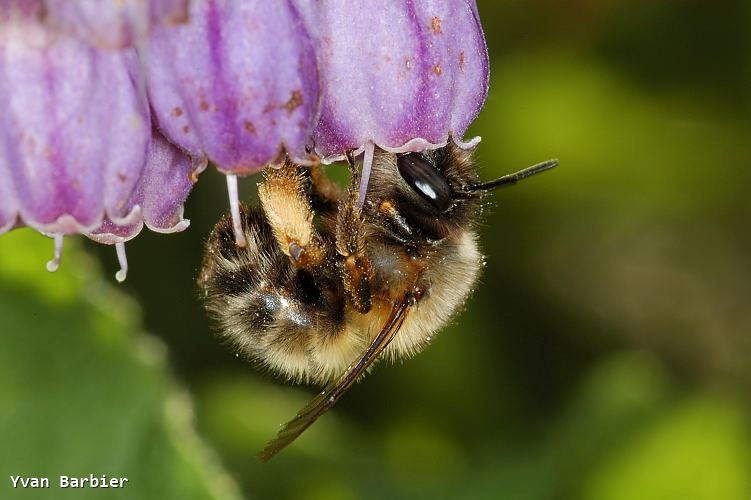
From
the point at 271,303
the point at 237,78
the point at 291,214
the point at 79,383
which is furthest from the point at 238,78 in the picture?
the point at 79,383

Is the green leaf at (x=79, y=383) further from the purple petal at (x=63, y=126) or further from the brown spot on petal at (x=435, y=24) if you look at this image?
the brown spot on petal at (x=435, y=24)

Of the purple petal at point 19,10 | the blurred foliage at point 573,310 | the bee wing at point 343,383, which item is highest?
the purple petal at point 19,10

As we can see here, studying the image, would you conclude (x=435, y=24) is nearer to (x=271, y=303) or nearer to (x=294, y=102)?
(x=294, y=102)

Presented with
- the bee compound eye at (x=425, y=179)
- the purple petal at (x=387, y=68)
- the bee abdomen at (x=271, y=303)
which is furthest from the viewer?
the bee abdomen at (x=271, y=303)

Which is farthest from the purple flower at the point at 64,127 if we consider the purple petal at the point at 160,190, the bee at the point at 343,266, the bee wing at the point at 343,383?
the bee wing at the point at 343,383

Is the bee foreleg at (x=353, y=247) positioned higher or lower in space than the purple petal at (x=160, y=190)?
lower

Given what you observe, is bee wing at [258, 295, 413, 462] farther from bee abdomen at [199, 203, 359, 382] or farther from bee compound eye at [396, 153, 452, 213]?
bee compound eye at [396, 153, 452, 213]

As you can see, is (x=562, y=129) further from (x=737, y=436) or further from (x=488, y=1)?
(x=737, y=436)
